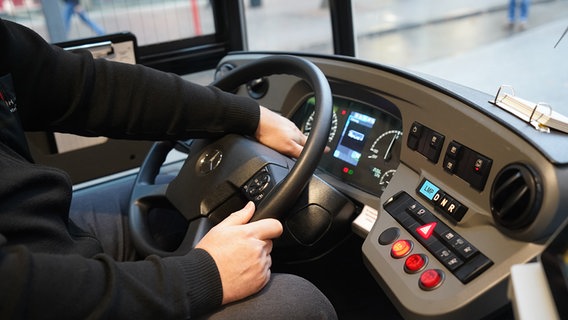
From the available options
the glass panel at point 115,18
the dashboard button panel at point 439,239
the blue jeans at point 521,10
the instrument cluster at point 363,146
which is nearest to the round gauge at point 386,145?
the instrument cluster at point 363,146

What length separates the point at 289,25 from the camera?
2.87 m

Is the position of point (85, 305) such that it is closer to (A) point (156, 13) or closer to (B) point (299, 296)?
(B) point (299, 296)

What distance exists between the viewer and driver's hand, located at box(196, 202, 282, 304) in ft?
2.65

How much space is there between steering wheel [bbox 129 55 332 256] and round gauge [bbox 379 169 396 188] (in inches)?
7.7

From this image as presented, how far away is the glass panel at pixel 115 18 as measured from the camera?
6.14ft

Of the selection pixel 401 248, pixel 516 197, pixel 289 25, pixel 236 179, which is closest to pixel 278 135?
pixel 236 179

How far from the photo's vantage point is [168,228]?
3.94 feet

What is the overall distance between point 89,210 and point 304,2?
5.38ft

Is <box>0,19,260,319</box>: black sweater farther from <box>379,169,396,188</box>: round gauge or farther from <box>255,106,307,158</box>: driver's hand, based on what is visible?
<box>379,169,396,188</box>: round gauge

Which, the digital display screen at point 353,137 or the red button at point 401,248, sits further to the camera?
the digital display screen at point 353,137

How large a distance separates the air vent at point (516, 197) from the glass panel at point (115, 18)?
1.58 meters

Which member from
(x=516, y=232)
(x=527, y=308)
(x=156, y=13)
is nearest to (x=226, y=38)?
(x=156, y=13)

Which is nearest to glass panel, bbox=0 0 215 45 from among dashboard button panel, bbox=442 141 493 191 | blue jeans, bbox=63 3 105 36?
blue jeans, bbox=63 3 105 36

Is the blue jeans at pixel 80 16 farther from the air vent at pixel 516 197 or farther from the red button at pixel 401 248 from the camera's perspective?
the air vent at pixel 516 197
